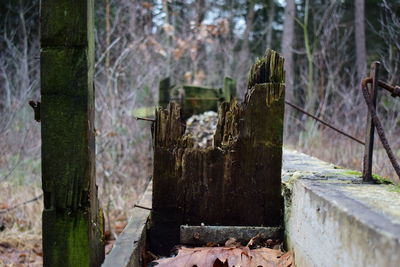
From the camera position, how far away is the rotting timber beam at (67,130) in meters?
1.43

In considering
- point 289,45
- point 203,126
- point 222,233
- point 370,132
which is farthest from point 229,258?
point 289,45

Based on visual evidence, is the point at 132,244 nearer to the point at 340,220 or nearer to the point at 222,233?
the point at 222,233

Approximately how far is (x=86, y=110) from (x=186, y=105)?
4.66m

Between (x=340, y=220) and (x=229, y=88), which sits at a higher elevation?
(x=229, y=88)

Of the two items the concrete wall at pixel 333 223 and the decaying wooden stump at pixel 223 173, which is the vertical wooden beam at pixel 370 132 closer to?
the concrete wall at pixel 333 223

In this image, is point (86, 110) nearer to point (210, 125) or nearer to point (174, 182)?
point (174, 182)

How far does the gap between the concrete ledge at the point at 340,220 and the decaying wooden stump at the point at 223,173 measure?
6.2 inches

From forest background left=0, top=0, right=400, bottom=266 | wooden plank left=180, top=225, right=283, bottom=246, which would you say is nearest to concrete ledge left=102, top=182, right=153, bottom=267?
wooden plank left=180, top=225, right=283, bottom=246

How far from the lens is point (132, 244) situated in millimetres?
1828

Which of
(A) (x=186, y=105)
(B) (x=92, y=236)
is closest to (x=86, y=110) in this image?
(B) (x=92, y=236)

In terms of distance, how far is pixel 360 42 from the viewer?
13875 millimetres

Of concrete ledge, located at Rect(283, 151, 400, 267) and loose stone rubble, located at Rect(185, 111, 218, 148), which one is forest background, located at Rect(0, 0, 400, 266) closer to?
loose stone rubble, located at Rect(185, 111, 218, 148)

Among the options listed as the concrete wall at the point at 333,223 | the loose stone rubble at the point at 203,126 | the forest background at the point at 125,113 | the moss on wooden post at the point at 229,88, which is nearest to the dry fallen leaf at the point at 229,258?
the concrete wall at the point at 333,223

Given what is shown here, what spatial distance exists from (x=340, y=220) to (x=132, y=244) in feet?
3.18
